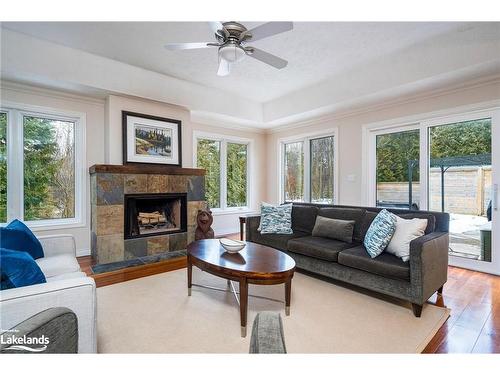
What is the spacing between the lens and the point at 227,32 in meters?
2.12

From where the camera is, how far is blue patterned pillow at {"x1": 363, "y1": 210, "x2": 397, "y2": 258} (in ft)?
8.22

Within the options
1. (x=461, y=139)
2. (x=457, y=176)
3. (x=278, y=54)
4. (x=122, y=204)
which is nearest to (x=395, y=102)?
(x=461, y=139)

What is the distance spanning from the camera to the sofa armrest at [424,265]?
215 cm

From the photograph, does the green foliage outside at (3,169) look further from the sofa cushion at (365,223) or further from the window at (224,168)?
the sofa cushion at (365,223)

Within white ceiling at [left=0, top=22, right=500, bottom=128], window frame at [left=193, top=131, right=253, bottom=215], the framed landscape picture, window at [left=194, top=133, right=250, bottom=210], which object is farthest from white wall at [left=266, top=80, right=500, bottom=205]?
the framed landscape picture

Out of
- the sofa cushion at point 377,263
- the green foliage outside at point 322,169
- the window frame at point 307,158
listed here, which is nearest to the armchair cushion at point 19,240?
the sofa cushion at point 377,263

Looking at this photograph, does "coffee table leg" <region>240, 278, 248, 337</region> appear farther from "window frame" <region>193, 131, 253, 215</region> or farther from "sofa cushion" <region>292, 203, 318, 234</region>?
"window frame" <region>193, 131, 253, 215</region>

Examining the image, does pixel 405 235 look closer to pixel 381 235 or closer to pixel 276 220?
pixel 381 235

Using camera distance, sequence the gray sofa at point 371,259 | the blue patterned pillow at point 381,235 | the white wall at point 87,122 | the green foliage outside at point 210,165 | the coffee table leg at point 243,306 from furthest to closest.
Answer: the green foliage outside at point 210,165, the white wall at point 87,122, the blue patterned pillow at point 381,235, the gray sofa at point 371,259, the coffee table leg at point 243,306

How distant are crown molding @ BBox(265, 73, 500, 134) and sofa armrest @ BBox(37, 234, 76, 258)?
4.39 metres

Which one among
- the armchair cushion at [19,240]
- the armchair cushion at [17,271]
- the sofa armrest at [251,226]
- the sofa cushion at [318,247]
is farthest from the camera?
the sofa armrest at [251,226]

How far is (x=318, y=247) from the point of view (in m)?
2.88

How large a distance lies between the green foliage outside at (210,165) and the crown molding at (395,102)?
1.53m
